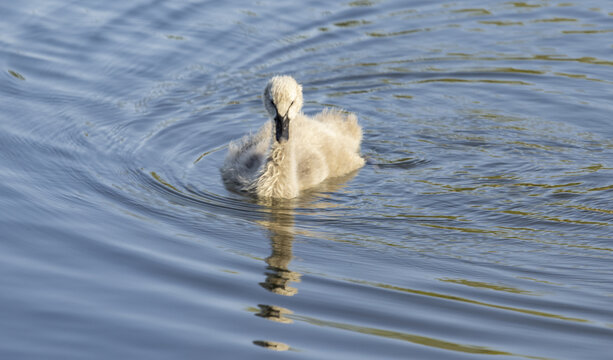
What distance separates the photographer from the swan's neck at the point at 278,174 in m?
7.81

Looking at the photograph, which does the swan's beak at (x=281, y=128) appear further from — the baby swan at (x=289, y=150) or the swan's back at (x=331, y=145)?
the swan's back at (x=331, y=145)

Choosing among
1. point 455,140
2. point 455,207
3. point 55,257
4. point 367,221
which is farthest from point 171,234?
point 455,140

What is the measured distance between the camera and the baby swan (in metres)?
7.54

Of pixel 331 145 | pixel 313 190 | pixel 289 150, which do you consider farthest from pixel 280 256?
pixel 331 145

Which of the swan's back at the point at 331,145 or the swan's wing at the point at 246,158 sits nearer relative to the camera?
the swan's wing at the point at 246,158

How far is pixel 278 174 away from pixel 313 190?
0.49 meters

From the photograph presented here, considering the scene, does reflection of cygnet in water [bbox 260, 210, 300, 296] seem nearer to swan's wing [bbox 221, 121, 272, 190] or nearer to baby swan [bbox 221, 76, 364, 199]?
baby swan [bbox 221, 76, 364, 199]

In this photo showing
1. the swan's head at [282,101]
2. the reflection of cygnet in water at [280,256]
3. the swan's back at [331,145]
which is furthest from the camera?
the swan's back at [331,145]

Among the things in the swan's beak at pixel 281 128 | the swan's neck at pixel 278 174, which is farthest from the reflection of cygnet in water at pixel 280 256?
the swan's beak at pixel 281 128

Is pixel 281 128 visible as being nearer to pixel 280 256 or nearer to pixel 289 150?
pixel 289 150

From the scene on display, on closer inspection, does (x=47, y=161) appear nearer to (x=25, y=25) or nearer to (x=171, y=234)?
(x=171, y=234)

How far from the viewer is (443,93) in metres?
9.98

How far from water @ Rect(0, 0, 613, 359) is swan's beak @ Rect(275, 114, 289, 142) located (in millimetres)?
592

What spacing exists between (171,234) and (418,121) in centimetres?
367
